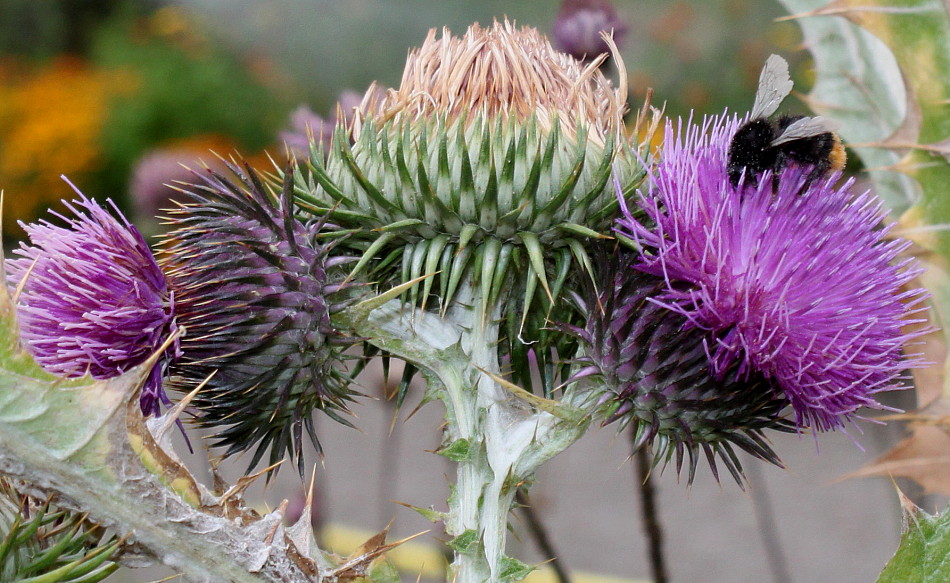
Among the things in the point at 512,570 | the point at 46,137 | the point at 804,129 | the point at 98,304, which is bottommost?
the point at 512,570

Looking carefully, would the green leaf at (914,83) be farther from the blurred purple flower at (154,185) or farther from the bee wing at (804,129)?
the blurred purple flower at (154,185)

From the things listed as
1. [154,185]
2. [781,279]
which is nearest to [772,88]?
[781,279]

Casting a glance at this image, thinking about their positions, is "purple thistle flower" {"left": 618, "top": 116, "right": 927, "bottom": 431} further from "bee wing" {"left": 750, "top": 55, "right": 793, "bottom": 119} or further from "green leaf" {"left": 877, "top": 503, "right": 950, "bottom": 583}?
"green leaf" {"left": 877, "top": 503, "right": 950, "bottom": 583}

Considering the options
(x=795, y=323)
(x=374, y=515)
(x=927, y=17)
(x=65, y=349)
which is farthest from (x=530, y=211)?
(x=374, y=515)

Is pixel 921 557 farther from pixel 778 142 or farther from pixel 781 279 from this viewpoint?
pixel 778 142

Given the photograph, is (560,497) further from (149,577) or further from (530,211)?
(530,211)
